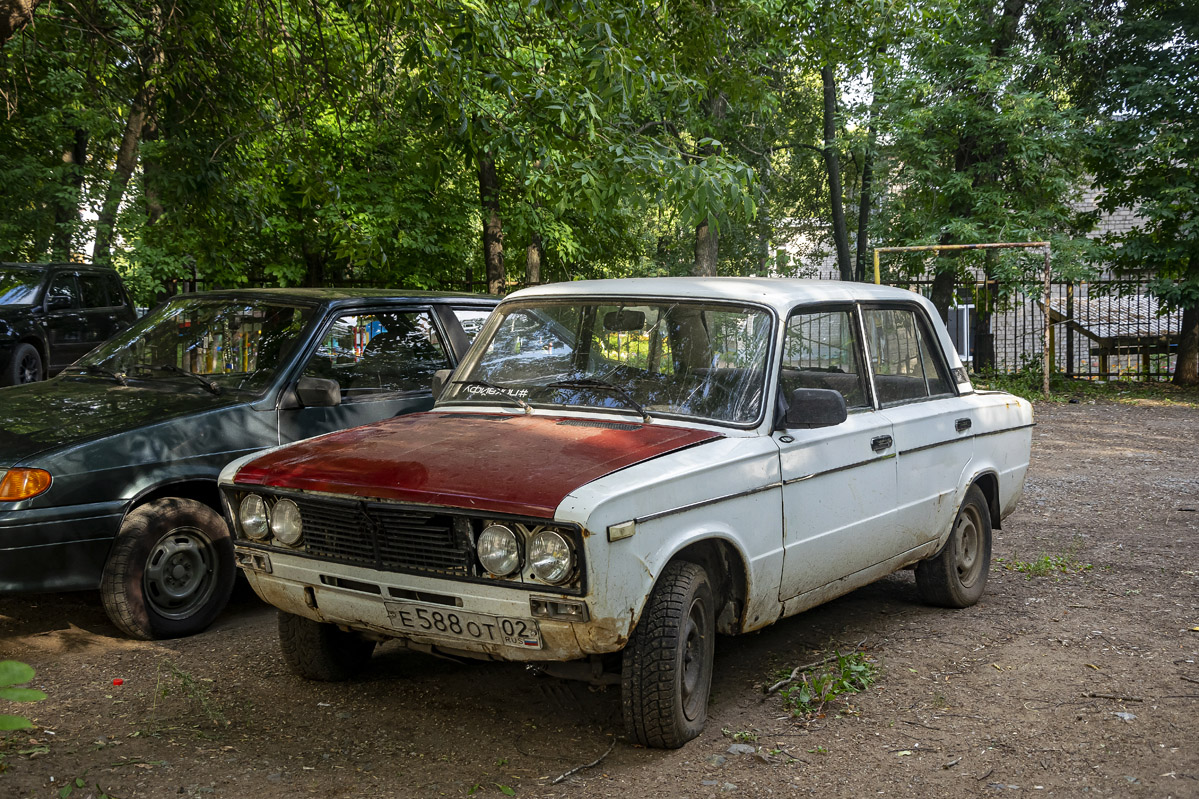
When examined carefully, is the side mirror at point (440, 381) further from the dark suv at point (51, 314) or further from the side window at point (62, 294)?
the side window at point (62, 294)

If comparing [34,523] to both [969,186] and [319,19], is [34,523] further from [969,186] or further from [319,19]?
[969,186]

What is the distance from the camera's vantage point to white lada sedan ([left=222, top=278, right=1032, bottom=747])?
364 centimetres

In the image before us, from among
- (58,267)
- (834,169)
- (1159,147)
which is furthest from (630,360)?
(834,169)

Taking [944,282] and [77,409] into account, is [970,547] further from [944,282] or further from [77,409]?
[944,282]

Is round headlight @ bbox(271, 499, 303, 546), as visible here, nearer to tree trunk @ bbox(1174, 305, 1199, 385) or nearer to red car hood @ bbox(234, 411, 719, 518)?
red car hood @ bbox(234, 411, 719, 518)

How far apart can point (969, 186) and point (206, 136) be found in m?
13.8

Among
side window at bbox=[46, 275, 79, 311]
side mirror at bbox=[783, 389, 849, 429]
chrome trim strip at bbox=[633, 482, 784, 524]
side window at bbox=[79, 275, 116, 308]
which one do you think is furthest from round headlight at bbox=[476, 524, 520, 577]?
side window at bbox=[79, 275, 116, 308]

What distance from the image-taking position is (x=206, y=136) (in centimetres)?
1117

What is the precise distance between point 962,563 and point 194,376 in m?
4.51

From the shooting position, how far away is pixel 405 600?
152 inches

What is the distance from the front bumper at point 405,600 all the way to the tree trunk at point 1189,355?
18.8 m

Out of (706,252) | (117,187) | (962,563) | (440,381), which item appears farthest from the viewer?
(706,252)

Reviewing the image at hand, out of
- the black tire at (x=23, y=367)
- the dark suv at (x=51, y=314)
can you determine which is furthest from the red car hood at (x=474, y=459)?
the black tire at (x=23, y=367)

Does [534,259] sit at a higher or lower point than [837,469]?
higher
